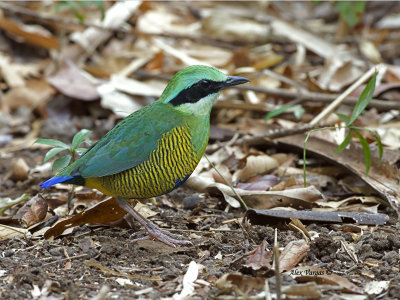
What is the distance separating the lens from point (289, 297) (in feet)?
10.7

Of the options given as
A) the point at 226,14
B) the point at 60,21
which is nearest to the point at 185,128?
the point at 60,21

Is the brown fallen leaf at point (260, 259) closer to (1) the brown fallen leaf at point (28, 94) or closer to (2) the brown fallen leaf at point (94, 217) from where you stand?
(2) the brown fallen leaf at point (94, 217)

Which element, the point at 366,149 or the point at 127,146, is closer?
the point at 127,146

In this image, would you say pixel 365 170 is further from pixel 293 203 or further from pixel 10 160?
pixel 10 160

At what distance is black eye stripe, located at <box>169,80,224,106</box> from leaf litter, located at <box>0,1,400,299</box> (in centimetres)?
46

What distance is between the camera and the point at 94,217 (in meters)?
4.58

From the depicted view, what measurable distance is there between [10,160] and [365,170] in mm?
3805

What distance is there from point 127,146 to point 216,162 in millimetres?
1625

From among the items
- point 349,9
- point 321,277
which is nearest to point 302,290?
point 321,277

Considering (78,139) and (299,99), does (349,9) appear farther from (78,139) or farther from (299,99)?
(78,139)

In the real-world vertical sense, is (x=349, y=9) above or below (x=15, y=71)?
above

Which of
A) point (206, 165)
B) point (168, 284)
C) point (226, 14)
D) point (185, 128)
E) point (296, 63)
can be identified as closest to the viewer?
point (168, 284)

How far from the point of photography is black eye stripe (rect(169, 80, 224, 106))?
464cm

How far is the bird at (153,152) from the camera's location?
14.5 feet
